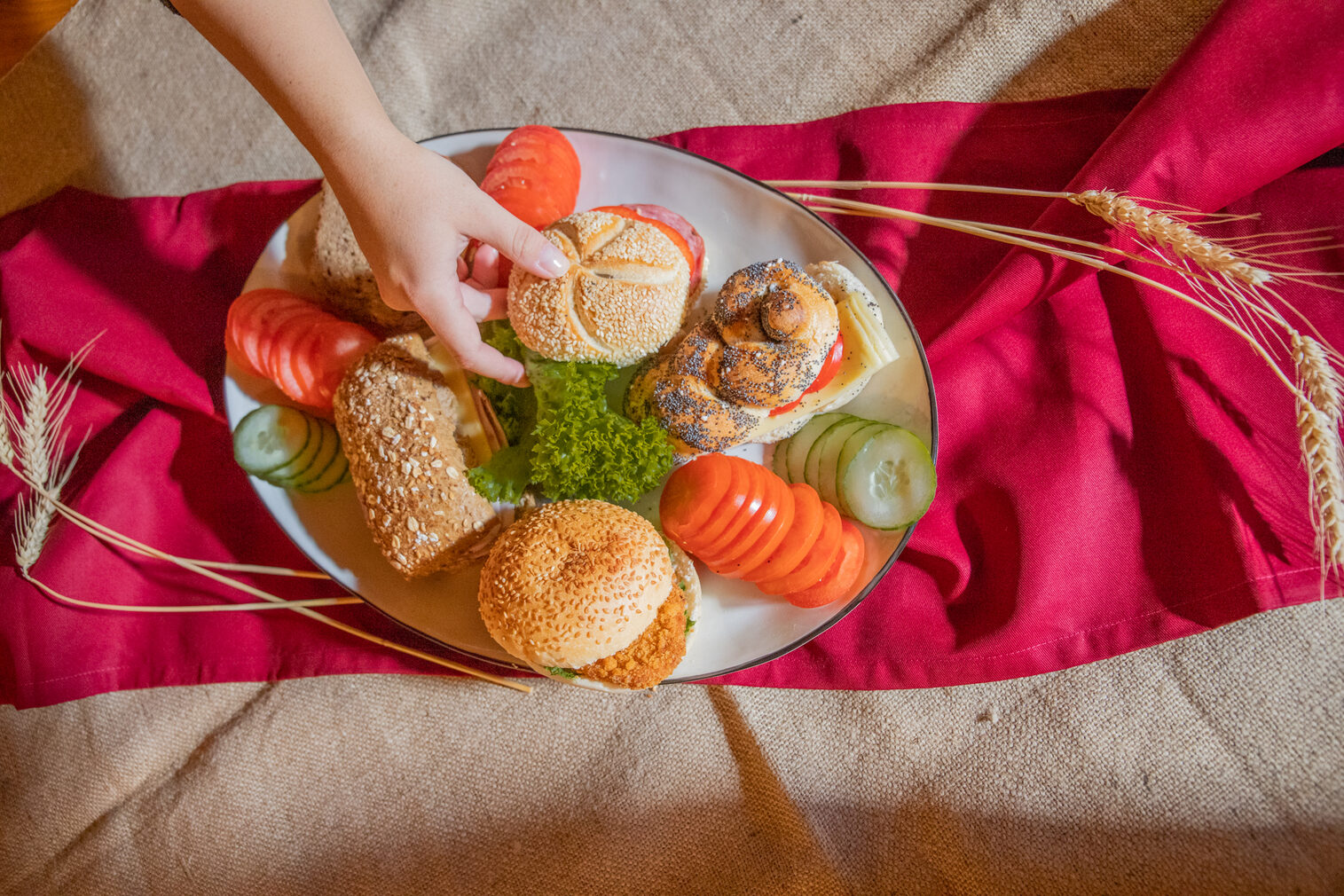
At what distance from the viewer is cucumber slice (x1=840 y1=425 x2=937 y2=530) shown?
5.46ft

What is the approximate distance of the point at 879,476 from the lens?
1675 millimetres

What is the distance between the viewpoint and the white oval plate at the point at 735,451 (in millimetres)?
1804

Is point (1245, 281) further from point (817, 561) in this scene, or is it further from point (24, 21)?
point (24, 21)

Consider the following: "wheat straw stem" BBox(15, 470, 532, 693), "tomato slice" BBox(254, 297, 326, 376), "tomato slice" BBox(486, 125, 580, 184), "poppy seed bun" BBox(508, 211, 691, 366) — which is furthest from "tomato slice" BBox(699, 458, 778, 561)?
"tomato slice" BBox(254, 297, 326, 376)

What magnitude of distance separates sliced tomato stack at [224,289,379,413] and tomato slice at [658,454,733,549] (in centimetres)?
87

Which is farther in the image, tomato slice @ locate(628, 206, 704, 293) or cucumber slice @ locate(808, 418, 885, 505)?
tomato slice @ locate(628, 206, 704, 293)

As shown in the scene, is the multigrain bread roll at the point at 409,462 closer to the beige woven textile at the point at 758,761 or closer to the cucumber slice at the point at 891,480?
the beige woven textile at the point at 758,761

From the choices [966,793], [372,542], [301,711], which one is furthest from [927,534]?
[301,711]

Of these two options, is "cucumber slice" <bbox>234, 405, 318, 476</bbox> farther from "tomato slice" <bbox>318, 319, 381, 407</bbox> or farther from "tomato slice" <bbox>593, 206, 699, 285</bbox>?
"tomato slice" <bbox>593, 206, 699, 285</bbox>

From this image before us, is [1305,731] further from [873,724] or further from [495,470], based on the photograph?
[495,470]

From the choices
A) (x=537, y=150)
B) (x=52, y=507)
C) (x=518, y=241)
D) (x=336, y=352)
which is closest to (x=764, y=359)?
(x=518, y=241)

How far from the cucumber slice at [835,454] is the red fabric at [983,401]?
0.36 meters

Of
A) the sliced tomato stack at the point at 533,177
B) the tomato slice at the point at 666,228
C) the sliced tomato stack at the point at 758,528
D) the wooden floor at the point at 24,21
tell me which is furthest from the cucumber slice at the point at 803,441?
the wooden floor at the point at 24,21

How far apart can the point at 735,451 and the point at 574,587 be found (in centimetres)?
59
